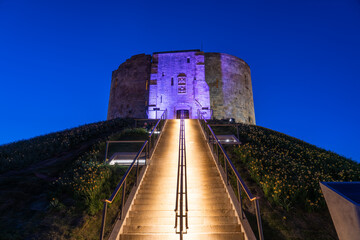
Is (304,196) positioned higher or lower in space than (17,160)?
lower

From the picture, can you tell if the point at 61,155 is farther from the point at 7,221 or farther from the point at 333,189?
the point at 333,189

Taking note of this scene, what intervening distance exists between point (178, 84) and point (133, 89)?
18.8 feet

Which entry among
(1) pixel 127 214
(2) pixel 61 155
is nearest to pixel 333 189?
(1) pixel 127 214

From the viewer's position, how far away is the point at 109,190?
4945 millimetres

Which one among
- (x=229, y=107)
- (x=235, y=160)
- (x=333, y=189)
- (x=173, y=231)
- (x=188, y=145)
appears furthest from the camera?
(x=229, y=107)

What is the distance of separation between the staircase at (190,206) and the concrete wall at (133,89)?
16465 millimetres

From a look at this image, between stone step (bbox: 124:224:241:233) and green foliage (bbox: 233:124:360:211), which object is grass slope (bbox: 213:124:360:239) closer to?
green foliage (bbox: 233:124:360:211)

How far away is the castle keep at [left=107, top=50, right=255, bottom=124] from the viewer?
69.6 feet

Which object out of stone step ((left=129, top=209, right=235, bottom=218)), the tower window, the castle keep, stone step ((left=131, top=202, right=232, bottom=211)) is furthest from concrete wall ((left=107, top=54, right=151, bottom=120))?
stone step ((left=129, top=209, right=235, bottom=218))

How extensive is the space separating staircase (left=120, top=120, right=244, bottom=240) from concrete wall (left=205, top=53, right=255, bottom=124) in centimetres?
1585

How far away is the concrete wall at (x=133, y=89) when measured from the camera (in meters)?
22.9

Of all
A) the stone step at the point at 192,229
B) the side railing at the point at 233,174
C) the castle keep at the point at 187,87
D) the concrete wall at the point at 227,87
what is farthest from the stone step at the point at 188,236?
the concrete wall at the point at 227,87

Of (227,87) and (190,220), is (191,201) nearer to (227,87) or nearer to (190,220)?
(190,220)

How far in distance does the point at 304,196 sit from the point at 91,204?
472cm
